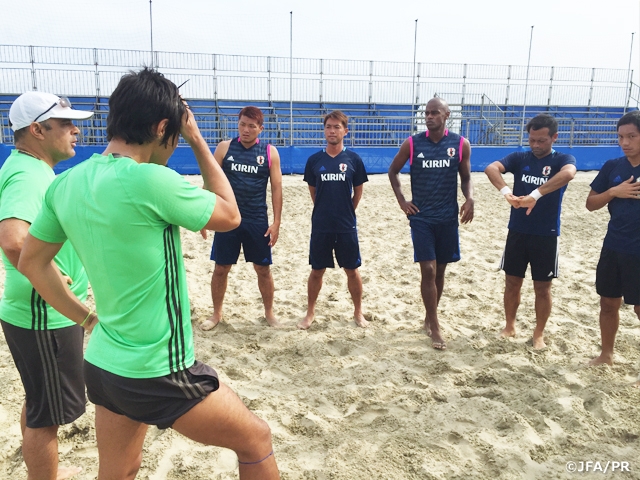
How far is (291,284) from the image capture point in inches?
240

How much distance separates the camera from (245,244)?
4.83 m

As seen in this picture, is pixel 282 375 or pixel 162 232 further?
pixel 282 375

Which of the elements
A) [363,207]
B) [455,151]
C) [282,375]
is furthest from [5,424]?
[363,207]

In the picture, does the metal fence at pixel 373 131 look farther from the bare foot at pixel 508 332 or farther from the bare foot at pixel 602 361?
the bare foot at pixel 602 361

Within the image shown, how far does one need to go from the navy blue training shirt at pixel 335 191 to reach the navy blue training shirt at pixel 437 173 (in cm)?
61

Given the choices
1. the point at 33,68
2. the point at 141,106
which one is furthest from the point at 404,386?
the point at 33,68

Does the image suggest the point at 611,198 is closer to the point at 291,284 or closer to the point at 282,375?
the point at 282,375

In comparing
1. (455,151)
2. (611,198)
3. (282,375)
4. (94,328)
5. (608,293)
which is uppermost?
(455,151)

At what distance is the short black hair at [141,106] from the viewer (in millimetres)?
1520

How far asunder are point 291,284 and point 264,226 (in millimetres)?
1442

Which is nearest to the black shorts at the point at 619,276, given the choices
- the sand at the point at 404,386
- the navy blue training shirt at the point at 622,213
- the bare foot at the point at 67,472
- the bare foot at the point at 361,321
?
the navy blue training shirt at the point at 622,213

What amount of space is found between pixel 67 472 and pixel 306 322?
102 inches

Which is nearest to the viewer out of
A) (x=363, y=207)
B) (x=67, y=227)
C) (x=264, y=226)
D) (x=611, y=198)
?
(x=67, y=227)

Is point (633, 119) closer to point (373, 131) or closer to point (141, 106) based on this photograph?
point (141, 106)
